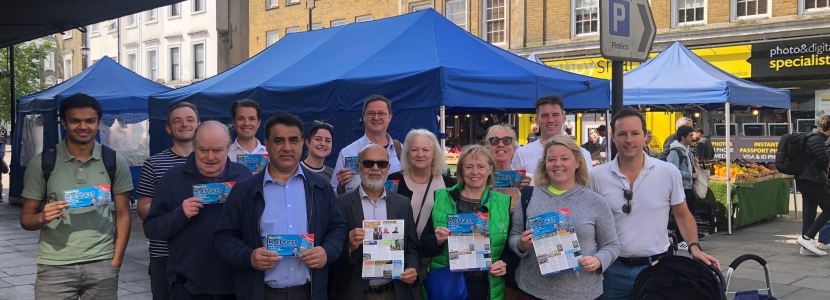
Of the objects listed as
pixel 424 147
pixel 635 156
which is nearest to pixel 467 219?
pixel 424 147

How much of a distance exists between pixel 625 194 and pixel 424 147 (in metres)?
1.24

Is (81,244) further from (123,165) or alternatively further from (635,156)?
(635,156)

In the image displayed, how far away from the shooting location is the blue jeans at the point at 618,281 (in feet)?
12.0

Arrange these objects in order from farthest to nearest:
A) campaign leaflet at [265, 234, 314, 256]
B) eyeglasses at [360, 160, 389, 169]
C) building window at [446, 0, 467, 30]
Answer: building window at [446, 0, 467, 30]
eyeglasses at [360, 160, 389, 169]
campaign leaflet at [265, 234, 314, 256]

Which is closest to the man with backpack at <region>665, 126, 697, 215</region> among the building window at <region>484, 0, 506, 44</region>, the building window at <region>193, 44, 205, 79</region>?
the building window at <region>484, 0, 506, 44</region>

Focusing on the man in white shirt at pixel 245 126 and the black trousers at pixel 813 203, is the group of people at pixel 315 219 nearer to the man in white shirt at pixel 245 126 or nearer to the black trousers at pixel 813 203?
the man in white shirt at pixel 245 126

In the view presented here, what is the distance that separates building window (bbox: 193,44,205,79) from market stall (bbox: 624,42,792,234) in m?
25.3

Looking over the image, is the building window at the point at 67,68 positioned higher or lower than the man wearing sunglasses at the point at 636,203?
higher

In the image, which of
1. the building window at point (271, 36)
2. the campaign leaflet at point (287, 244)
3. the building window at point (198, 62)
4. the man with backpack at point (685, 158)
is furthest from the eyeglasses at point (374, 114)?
the building window at point (198, 62)

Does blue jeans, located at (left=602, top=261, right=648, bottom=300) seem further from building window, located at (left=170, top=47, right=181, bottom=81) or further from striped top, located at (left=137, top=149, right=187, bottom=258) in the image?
building window, located at (left=170, top=47, right=181, bottom=81)

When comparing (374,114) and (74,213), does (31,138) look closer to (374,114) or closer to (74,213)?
(374,114)

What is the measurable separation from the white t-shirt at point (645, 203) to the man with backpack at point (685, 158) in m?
5.69

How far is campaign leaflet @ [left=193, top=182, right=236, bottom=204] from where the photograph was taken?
3.38 m

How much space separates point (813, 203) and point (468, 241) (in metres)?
7.31
